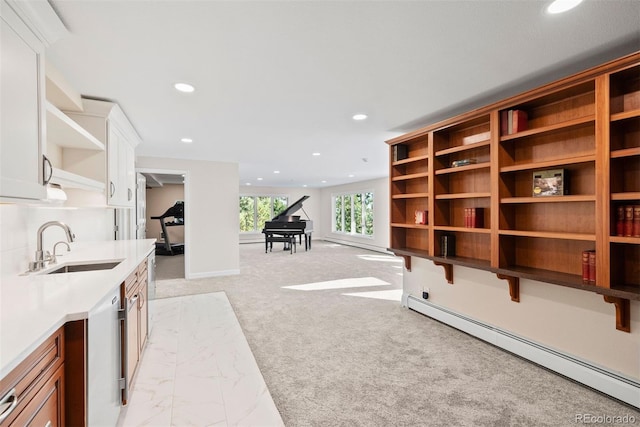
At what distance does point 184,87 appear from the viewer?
96.3 inches

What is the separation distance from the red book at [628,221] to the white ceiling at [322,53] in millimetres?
1020

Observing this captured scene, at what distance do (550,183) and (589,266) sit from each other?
0.66 meters

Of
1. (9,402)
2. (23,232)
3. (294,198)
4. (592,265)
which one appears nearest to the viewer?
(9,402)

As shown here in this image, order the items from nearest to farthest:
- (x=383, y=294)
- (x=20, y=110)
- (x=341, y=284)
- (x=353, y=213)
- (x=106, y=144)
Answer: (x=20, y=110) < (x=106, y=144) < (x=383, y=294) < (x=341, y=284) < (x=353, y=213)

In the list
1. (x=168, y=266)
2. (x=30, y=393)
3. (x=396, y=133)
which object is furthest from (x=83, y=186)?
(x=168, y=266)

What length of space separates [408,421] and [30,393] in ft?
5.97

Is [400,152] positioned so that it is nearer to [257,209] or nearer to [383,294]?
[383,294]

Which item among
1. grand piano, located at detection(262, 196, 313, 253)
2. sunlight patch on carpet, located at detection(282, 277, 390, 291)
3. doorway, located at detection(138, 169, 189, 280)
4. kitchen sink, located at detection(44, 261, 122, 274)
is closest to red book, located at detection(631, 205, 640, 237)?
kitchen sink, located at detection(44, 261, 122, 274)

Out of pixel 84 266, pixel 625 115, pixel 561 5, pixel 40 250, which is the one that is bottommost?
pixel 84 266

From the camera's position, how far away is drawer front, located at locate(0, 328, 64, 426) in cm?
85

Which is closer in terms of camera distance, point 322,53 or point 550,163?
point 322,53

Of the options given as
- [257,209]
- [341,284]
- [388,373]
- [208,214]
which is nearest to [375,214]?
[341,284]

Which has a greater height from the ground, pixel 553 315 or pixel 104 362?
pixel 104 362

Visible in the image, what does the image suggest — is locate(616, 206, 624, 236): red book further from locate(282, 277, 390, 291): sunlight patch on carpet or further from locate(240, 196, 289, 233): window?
locate(240, 196, 289, 233): window
